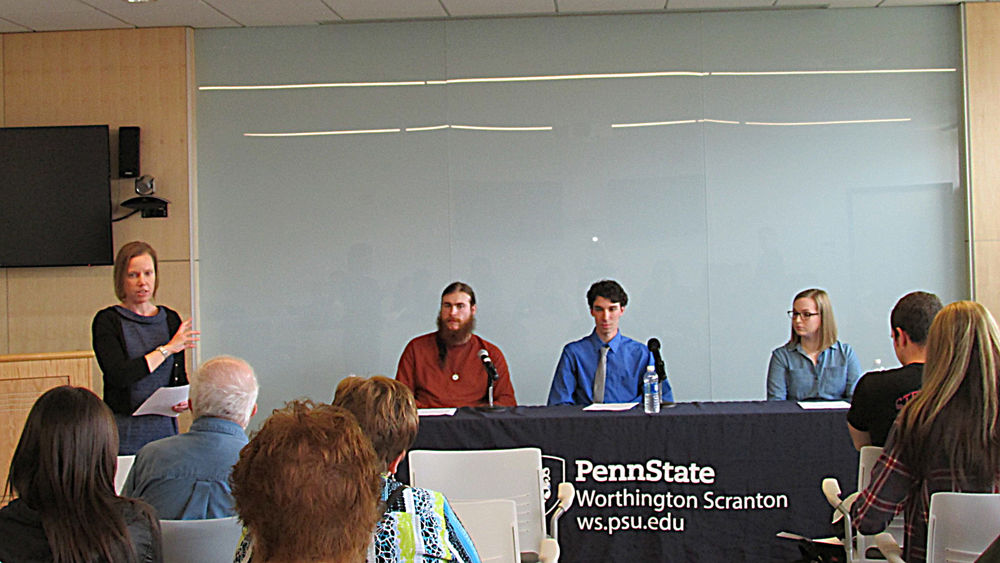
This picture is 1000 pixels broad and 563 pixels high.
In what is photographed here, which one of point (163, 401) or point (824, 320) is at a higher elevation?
point (824, 320)

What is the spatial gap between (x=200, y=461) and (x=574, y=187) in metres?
3.97

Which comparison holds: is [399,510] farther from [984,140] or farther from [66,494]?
[984,140]

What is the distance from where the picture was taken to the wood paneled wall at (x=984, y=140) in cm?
598

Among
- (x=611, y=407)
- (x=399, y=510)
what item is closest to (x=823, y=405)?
(x=611, y=407)

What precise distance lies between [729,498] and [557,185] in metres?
2.76

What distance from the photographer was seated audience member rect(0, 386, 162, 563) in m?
2.08

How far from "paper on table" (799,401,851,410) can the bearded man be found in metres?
1.59

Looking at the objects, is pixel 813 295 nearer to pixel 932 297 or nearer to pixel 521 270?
pixel 932 297

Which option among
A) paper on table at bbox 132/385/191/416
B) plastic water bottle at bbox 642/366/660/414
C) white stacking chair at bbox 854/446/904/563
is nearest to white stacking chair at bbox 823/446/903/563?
white stacking chair at bbox 854/446/904/563

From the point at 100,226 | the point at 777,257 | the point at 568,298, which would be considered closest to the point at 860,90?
the point at 777,257

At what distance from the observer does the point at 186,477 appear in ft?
8.68

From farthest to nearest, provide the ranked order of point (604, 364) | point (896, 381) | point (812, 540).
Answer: point (604, 364), point (812, 540), point (896, 381)

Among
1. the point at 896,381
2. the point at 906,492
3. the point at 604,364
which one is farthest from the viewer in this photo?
the point at 604,364

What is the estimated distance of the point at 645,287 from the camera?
243 inches
